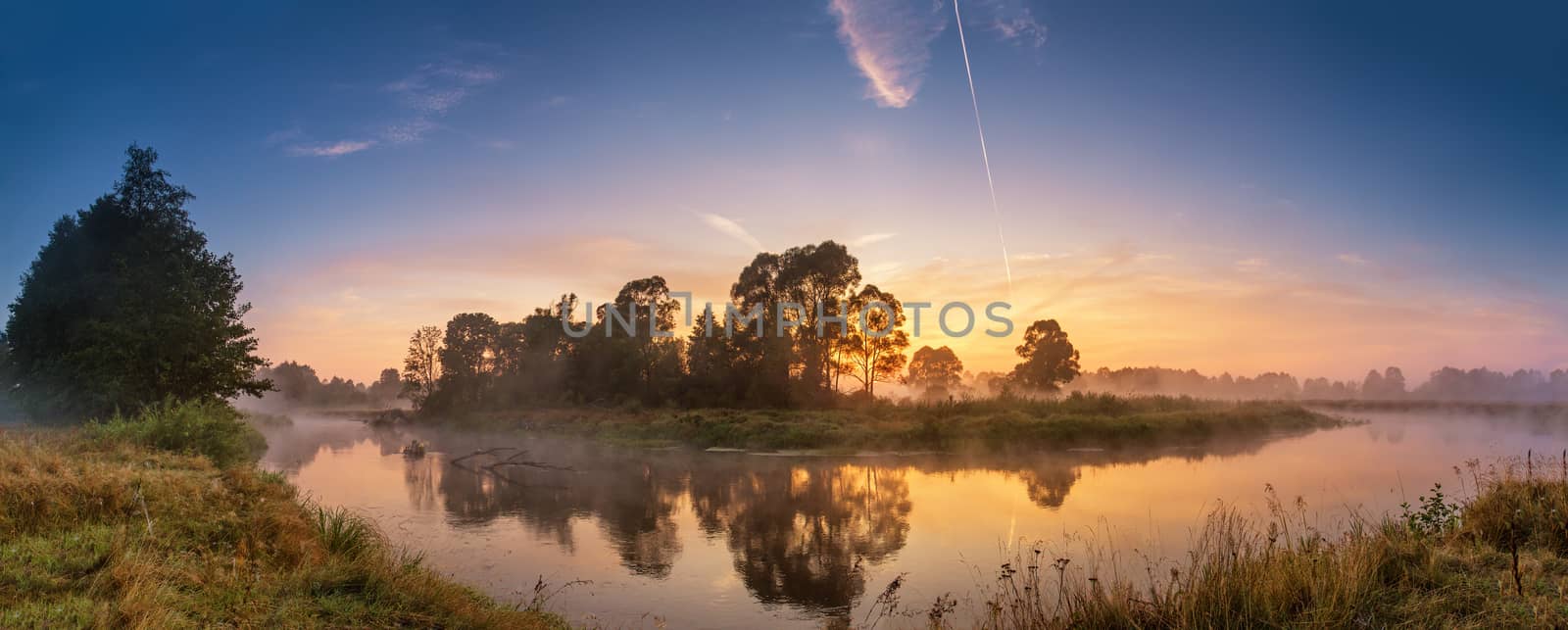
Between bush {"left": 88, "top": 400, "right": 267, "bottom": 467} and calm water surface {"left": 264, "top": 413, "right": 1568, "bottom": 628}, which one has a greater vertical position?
bush {"left": 88, "top": 400, "right": 267, "bottom": 467}

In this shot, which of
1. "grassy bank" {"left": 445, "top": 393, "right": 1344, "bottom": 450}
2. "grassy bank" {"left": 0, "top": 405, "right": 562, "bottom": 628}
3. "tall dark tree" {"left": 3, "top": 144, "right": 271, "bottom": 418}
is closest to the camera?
"grassy bank" {"left": 0, "top": 405, "right": 562, "bottom": 628}

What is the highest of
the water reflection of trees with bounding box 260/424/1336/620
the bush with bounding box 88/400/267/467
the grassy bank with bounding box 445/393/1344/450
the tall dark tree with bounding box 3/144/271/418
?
the tall dark tree with bounding box 3/144/271/418

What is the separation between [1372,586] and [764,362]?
40.2 meters

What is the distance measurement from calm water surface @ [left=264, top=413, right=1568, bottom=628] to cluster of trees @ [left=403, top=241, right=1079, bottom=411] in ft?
53.9

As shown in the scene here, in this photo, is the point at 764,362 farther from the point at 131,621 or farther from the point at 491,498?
the point at 131,621

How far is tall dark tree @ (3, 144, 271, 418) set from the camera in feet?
72.0

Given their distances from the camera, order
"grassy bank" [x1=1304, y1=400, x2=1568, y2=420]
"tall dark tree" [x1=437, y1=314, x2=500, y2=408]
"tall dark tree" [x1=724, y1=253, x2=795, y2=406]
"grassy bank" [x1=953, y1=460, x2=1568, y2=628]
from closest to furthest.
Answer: "grassy bank" [x1=953, y1=460, x2=1568, y2=628], "tall dark tree" [x1=724, y1=253, x2=795, y2=406], "grassy bank" [x1=1304, y1=400, x2=1568, y2=420], "tall dark tree" [x1=437, y1=314, x2=500, y2=408]

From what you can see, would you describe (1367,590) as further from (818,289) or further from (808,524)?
(818,289)

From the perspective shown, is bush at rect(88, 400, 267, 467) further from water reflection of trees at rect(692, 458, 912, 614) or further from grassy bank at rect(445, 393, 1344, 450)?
grassy bank at rect(445, 393, 1344, 450)

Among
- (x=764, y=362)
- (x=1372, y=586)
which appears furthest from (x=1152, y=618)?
(x=764, y=362)

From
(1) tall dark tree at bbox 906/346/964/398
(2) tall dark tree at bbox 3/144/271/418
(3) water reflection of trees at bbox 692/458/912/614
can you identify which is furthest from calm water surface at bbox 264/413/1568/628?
A: (1) tall dark tree at bbox 906/346/964/398

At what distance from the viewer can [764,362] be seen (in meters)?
46.3

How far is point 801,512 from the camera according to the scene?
650 inches

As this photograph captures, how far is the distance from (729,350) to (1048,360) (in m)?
35.3
